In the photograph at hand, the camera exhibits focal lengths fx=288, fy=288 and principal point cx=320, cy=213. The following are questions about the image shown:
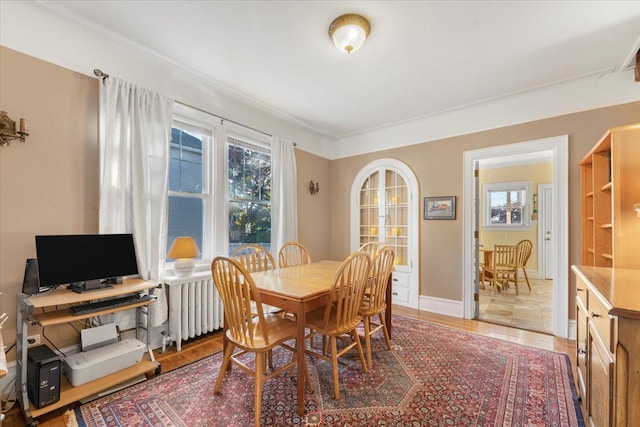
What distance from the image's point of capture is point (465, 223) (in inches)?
145

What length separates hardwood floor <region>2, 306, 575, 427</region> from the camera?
1781 mm

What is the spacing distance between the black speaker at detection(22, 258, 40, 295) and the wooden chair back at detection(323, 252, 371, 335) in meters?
1.96

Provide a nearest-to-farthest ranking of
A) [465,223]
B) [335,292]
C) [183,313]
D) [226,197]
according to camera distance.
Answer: [335,292]
[183,313]
[226,197]
[465,223]

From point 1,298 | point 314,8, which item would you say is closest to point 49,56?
point 1,298

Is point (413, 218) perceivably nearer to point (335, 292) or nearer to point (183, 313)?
point (335, 292)

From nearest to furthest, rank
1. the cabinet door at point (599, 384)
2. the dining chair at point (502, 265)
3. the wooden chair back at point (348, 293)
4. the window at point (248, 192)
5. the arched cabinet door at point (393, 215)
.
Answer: the cabinet door at point (599, 384) < the wooden chair back at point (348, 293) < the window at point (248, 192) < the arched cabinet door at point (393, 215) < the dining chair at point (502, 265)

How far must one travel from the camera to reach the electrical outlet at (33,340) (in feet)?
6.59

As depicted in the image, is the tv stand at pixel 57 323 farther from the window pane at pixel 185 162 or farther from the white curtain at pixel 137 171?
the window pane at pixel 185 162

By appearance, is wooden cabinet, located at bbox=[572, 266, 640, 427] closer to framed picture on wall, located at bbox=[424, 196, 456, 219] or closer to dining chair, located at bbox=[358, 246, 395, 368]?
dining chair, located at bbox=[358, 246, 395, 368]

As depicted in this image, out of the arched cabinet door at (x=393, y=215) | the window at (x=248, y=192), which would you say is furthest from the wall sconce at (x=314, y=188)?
the window at (x=248, y=192)

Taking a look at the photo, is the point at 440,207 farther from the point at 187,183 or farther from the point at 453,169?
the point at 187,183

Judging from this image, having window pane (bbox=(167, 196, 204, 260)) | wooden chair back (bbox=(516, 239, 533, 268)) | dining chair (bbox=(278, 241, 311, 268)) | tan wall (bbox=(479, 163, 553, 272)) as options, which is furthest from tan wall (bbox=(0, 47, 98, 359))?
tan wall (bbox=(479, 163, 553, 272))

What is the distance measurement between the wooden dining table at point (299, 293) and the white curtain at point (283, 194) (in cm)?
130

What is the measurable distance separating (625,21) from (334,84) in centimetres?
231
